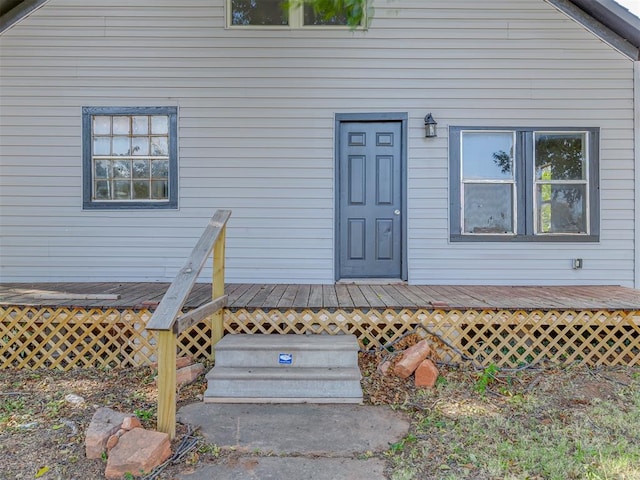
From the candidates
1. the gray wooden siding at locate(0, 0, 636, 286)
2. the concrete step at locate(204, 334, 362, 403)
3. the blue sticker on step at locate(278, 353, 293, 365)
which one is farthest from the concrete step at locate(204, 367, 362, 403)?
the gray wooden siding at locate(0, 0, 636, 286)

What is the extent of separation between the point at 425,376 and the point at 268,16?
4.51m

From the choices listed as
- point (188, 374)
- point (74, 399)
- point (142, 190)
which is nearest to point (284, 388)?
point (188, 374)

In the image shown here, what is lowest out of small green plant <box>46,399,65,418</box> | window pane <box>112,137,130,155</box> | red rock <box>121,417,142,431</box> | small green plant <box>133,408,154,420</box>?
small green plant <box>46,399,65,418</box>

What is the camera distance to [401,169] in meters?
4.84

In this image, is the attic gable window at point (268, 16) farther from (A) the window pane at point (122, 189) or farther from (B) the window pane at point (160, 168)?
(A) the window pane at point (122, 189)

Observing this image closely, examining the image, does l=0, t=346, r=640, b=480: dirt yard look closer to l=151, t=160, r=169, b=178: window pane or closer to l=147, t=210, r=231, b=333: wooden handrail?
l=147, t=210, r=231, b=333: wooden handrail

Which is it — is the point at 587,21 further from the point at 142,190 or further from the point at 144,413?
the point at 144,413

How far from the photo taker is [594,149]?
4781 mm

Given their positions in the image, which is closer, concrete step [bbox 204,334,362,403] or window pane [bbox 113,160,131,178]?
concrete step [bbox 204,334,362,403]

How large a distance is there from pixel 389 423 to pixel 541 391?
135cm

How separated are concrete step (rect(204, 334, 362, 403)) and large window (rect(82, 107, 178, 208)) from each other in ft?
8.35

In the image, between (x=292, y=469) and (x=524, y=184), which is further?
(x=524, y=184)

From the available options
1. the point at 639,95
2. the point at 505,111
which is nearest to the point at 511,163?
the point at 505,111

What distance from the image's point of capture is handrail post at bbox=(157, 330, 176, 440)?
2271 mm
